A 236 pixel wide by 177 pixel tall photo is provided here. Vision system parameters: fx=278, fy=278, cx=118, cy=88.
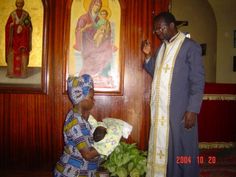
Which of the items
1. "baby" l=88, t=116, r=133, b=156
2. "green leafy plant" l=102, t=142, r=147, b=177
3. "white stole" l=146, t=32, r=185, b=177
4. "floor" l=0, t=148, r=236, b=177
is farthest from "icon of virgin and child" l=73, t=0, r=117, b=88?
"floor" l=0, t=148, r=236, b=177

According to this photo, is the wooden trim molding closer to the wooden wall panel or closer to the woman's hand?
the wooden wall panel

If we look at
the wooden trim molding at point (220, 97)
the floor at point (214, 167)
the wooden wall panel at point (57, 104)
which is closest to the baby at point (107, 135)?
the wooden wall panel at point (57, 104)

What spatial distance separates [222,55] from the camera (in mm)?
7551

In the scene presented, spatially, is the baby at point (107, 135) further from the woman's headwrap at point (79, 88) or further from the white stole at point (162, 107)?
the white stole at point (162, 107)

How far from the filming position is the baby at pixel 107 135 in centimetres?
194

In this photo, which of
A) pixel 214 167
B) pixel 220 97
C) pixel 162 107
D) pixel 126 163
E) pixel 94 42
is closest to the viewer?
pixel 162 107

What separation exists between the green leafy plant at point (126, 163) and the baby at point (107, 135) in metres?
0.97

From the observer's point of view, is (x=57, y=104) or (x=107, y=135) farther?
(x=57, y=104)

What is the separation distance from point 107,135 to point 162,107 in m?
0.83

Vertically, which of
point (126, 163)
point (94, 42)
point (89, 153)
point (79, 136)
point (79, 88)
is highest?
point (94, 42)

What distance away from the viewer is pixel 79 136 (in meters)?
1.85

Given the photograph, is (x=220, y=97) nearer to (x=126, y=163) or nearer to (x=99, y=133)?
(x=126, y=163)

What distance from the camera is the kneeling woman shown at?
6.10 feet

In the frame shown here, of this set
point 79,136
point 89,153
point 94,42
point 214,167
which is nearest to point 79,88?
point 79,136
